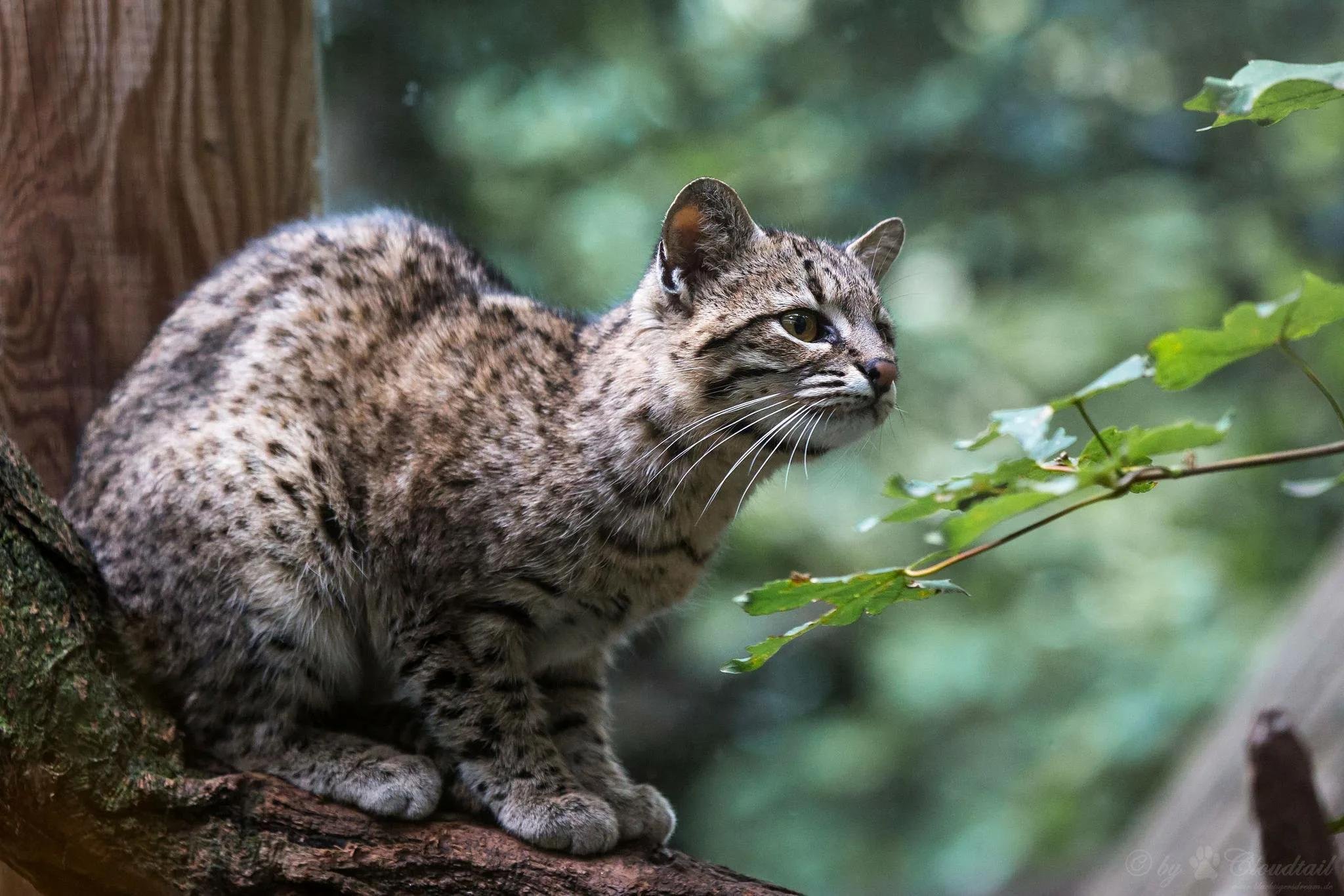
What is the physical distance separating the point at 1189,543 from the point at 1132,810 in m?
1.03

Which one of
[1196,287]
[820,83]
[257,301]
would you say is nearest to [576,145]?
[820,83]

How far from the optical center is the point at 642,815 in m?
2.36

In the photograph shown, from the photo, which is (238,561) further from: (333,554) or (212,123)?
(212,123)

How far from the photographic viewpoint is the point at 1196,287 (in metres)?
4.45

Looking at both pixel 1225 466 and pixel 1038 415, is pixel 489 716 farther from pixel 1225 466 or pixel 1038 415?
pixel 1225 466

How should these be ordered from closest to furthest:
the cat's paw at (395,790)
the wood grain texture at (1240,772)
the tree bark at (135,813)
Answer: the tree bark at (135,813)
the cat's paw at (395,790)
the wood grain texture at (1240,772)

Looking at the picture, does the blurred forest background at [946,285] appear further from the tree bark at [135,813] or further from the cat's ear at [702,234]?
the tree bark at [135,813]

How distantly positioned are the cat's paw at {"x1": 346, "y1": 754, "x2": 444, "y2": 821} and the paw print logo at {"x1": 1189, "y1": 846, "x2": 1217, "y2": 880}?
2.19 meters

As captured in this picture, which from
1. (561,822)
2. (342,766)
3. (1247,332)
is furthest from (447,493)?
(1247,332)

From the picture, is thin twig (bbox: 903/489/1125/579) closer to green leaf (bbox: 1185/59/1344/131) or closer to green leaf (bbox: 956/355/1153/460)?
green leaf (bbox: 956/355/1153/460)

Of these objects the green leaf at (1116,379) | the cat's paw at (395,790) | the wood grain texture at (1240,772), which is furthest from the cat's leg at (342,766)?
the wood grain texture at (1240,772)

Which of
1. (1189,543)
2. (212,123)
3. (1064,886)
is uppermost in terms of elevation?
(212,123)

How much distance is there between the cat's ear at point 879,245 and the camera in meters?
2.59

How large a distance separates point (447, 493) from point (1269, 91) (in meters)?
1.56
